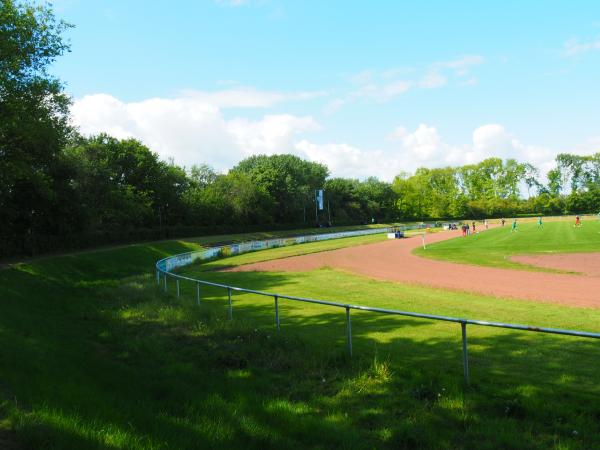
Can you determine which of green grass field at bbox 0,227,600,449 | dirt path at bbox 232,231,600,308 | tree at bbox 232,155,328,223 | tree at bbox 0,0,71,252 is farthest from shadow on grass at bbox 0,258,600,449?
tree at bbox 232,155,328,223

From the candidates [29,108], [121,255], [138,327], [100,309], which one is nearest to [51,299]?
[100,309]

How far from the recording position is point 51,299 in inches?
770

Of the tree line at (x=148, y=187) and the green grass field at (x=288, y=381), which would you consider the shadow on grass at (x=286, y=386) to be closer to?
the green grass field at (x=288, y=381)

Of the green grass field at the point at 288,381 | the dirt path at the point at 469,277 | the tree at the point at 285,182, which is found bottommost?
the dirt path at the point at 469,277

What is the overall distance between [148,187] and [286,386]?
63.1m

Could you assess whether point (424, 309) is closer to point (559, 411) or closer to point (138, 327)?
point (138, 327)

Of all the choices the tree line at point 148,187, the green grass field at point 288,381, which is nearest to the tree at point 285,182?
the tree line at point 148,187

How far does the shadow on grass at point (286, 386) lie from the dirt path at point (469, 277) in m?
7.94

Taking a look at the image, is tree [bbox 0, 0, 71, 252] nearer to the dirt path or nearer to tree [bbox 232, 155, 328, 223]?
the dirt path

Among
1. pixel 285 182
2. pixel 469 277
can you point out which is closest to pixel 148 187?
pixel 285 182

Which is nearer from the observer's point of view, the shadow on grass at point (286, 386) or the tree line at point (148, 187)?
the shadow on grass at point (286, 386)

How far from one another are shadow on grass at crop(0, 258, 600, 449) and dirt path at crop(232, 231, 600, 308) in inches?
313

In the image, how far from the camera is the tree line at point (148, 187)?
27828 mm

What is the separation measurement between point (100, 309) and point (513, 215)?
5536 inches
